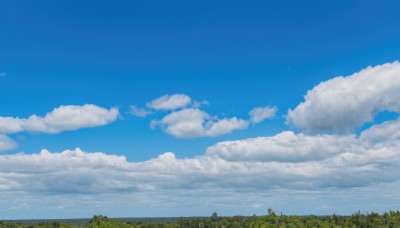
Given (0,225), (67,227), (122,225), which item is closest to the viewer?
(67,227)

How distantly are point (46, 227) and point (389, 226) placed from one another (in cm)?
13762

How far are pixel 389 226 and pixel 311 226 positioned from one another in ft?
105

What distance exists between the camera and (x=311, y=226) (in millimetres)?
196750

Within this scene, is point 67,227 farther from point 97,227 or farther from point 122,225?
point 122,225

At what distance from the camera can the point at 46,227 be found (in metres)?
200

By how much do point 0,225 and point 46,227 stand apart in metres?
17.3

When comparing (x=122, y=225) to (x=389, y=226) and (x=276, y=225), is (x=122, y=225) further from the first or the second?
(x=389, y=226)

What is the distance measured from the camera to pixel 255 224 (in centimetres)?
19525

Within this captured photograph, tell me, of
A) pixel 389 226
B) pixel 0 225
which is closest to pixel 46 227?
pixel 0 225

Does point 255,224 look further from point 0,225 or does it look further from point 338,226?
point 0,225

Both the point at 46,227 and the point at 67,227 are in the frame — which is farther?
the point at 46,227

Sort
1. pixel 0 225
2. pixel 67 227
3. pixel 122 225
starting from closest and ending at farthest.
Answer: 1. pixel 67 227
2. pixel 122 225
3. pixel 0 225

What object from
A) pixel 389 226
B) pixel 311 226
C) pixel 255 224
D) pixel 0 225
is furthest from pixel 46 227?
pixel 389 226

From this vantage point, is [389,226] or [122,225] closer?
[122,225]
